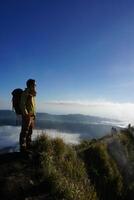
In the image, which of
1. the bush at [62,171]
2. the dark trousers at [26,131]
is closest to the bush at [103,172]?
the bush at [62,171]

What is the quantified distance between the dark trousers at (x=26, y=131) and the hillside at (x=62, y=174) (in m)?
0.33

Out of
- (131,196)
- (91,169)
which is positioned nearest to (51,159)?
(91,169)

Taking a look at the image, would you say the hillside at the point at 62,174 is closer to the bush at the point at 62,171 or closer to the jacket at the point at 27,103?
the bush at the point at 62,171

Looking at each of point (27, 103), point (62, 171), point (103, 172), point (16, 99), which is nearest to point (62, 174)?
point (62, 171)

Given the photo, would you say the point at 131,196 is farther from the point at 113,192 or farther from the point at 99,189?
the point at 99,189

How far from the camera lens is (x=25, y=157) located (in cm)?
1202

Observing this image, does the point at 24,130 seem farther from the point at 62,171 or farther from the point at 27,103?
the point at 62,171

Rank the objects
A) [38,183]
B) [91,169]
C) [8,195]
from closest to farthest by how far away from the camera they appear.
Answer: [8,195]
[38,183]
[91,169]

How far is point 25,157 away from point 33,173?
3.33ft

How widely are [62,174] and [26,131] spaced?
1.81 metres

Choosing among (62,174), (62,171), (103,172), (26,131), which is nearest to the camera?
(62,174)

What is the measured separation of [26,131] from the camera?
39.7 feet

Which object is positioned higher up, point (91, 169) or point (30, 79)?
point (30, 79)

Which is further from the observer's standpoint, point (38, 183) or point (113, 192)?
point (113, 192)
